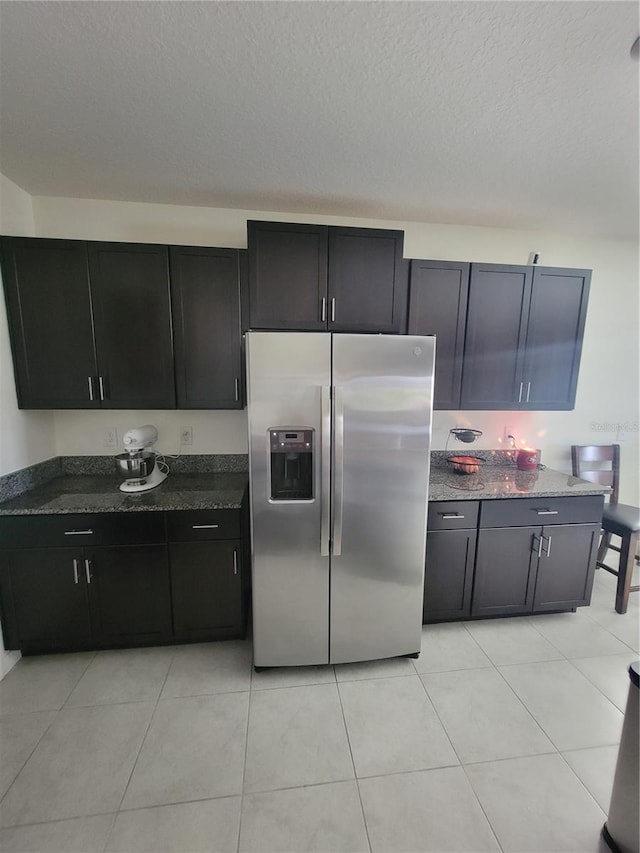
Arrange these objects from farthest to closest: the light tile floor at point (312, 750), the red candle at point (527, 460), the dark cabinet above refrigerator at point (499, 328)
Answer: the red candle at point (527, 460) < the dark cabinet above refrigerator at point (499, 328) < the light tile floor at point (312, 750)

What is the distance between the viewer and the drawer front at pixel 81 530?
1829mm

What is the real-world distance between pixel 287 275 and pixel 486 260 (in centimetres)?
163

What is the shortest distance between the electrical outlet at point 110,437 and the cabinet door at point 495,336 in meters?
2.43

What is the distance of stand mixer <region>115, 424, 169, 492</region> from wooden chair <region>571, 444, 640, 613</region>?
3.17 m

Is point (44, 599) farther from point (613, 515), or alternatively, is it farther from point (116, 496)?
point (613, 515)

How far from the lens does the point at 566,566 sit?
229cm

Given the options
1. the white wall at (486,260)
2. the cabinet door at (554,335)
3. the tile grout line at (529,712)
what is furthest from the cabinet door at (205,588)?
the cabinet door at (554,335)

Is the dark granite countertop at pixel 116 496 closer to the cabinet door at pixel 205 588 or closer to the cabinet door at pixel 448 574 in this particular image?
the cabinet door at pixel 205 588

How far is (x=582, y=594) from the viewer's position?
234cm

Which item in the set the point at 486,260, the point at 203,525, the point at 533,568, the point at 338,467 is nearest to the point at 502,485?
the point at 533,568

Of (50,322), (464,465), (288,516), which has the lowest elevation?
(288,516)

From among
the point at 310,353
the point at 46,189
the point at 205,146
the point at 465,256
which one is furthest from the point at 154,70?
the point at 465,256

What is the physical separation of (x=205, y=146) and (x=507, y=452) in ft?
9.41

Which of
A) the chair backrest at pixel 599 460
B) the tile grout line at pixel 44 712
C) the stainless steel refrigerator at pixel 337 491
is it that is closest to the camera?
the tile grout line at pixel 44 712
